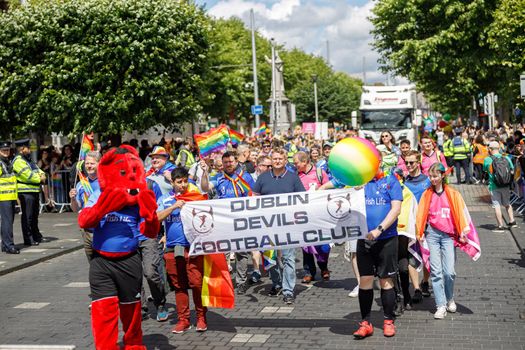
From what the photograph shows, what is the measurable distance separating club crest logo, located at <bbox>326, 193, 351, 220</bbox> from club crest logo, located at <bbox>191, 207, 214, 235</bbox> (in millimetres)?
1198

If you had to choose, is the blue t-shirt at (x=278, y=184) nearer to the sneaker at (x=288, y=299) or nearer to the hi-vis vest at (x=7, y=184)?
the sneaker at (x=288, y=299)

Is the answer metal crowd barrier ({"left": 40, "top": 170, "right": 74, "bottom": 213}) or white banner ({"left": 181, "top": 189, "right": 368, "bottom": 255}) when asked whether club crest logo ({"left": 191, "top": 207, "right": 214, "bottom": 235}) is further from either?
metal crowd barrier ({"left": 40, "top": 170, "right": 74, "bottom": 213})

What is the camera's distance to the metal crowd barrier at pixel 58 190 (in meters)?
21.1

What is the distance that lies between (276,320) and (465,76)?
28737 millimetres

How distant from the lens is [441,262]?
813cm

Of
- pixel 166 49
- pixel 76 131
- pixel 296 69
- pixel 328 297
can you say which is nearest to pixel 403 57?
pixel 166 49

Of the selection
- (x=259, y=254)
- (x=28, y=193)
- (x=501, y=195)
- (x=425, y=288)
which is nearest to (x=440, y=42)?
(x=501, y=195)

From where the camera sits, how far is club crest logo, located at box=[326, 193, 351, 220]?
7.46 m

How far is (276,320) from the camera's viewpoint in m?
8.12

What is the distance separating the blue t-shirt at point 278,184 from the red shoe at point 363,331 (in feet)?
7.05

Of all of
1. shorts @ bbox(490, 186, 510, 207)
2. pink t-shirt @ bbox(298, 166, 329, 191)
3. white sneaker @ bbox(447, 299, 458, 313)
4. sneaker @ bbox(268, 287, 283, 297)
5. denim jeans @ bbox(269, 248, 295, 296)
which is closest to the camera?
white sneaker @ bbox(447, 299, 458, 313)

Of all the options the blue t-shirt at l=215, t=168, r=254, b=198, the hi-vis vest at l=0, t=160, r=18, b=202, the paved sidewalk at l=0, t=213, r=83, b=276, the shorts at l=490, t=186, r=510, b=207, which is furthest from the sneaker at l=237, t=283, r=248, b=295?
the shorts at l=490, t=186, r=510, b=207

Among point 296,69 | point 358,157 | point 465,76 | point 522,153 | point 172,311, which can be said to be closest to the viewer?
point 358,157

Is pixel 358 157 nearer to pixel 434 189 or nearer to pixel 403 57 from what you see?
pixel 434 189
